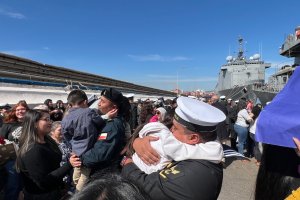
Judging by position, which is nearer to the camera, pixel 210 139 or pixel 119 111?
pixel 210 139

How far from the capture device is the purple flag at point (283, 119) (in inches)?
57.1

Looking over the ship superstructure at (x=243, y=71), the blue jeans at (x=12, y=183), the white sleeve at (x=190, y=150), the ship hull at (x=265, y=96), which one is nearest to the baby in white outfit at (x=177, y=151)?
the white sleeve at (x=190, y=150)

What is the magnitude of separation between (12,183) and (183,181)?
338 cm

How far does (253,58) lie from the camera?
176 ft

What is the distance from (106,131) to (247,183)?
5430mm

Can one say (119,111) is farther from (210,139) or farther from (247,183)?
(247,183)

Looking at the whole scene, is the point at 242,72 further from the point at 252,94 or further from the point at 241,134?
the point at 241,134

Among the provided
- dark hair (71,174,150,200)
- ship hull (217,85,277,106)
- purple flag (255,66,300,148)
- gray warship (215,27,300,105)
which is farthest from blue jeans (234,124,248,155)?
gray warship (215,27,300,105)

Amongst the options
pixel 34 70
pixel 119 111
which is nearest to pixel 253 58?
pixel 34 70

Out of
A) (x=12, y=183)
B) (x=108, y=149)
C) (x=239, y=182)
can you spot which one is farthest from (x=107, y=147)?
(x=239, y=182)

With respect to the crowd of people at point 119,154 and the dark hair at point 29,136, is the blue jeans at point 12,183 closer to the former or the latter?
the crowd of people at point 119,154

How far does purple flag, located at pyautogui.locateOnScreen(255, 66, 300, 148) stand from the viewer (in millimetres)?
1449

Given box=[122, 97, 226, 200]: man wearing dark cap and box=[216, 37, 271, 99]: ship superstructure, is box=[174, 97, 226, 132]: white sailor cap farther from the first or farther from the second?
box=[216, 37, 271, 99]: ship superstructure

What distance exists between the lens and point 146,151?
2.10 metres
